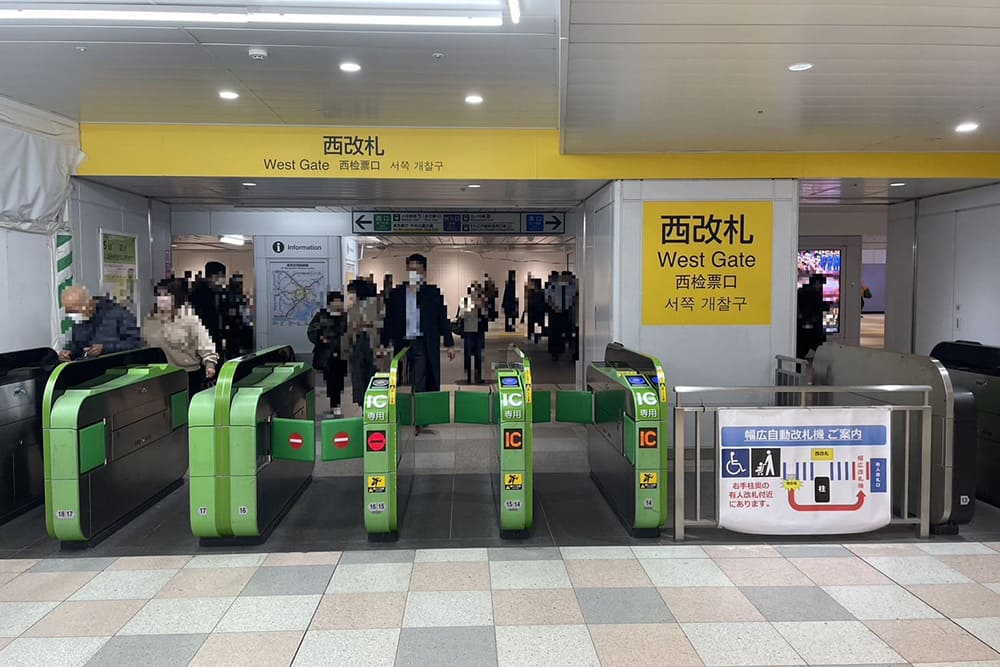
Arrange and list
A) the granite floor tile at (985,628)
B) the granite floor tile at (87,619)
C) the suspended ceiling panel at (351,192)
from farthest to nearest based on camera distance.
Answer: the suspended ceiling panel at (351,192) → the granite floor tile at (87,619) → the granite floor tile at (985,628)

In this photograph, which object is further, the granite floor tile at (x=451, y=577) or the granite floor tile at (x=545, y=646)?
the granite floor tile at (x=451, y=577)

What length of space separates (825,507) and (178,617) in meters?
3.66

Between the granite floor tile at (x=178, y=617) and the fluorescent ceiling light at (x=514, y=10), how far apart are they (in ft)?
11.3

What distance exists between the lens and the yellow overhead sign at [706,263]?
689cm

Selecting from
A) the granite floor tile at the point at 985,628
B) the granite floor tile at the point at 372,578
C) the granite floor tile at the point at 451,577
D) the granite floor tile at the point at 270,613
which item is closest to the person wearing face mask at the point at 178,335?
the granite floor tile at the point at 372,578

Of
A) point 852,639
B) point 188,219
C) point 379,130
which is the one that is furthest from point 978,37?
point 188,219

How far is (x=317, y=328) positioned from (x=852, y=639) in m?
5.96

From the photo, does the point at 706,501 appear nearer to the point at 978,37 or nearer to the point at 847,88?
the point at 847,88

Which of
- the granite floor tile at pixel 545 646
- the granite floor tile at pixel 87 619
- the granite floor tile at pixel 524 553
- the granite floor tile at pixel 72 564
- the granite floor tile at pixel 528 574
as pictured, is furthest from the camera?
the granite floor tile at pixel 524 553

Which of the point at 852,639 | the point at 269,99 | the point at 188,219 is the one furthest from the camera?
the point at 188,219

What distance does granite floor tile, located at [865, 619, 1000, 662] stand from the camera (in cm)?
301

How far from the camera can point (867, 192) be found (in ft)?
26.9

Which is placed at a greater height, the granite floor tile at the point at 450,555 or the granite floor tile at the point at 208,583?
the granite floor tile at the point at 450,555

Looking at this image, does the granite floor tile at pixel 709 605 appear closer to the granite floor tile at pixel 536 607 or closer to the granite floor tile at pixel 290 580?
the granite floor tile at pixel 536 607
